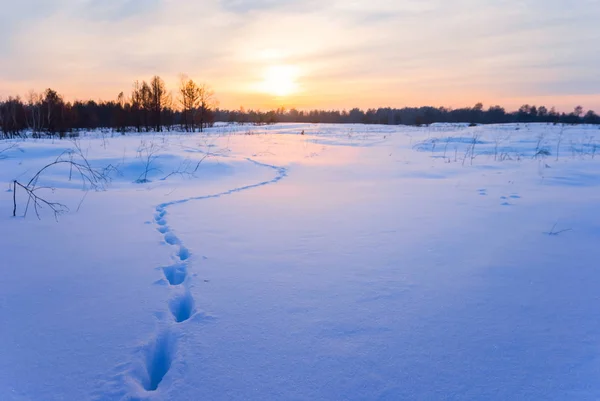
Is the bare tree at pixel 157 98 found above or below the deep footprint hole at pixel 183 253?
above

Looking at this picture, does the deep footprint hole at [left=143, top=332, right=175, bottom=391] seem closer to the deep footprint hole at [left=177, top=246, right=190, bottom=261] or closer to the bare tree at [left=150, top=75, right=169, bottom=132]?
the deep footprint hole at [left=177, top=246, right=190, bottom=261]

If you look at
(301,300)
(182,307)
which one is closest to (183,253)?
(182,307)

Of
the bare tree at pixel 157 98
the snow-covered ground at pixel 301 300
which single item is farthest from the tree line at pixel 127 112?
the snow-covered ground at pixel 301 300

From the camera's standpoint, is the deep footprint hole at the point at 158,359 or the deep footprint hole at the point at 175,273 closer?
the deep footprint hole at the point at 158,359

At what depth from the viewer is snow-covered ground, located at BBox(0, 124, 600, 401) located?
122 cm

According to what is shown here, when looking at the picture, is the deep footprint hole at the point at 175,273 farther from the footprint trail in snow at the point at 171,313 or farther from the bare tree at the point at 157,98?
the bare tree at the point at 157,98

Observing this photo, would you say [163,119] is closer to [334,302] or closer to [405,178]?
[405,178]

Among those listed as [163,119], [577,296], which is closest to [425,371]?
[577,296]

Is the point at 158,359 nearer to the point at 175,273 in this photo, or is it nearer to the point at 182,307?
the point at 182,307

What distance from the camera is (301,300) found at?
5.73 ft

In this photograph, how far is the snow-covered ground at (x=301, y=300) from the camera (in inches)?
48.1

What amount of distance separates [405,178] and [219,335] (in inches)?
180

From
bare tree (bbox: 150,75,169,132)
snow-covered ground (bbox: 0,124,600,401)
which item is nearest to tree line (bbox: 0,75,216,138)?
bare tree (bbox: 150,75,169,132)

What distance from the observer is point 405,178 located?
5.46 meters
